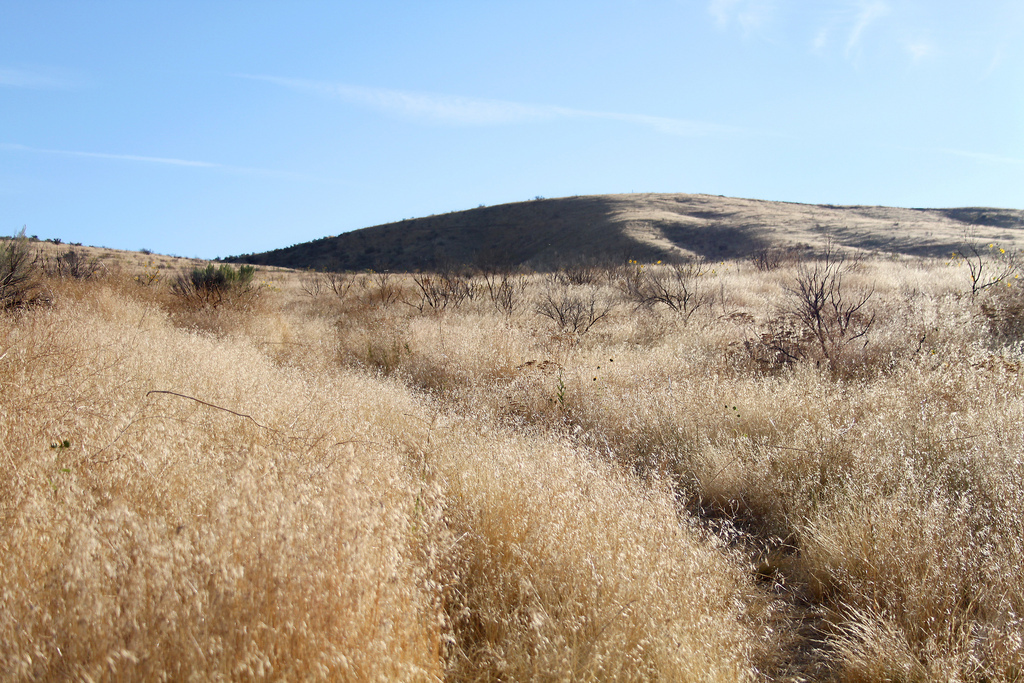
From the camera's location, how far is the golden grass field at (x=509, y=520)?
1695 millimetres

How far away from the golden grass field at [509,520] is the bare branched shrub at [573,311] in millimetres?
3435

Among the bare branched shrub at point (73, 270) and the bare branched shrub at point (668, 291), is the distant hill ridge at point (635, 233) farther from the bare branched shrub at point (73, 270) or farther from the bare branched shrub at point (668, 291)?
the bare branched shrub at point (73, 270)

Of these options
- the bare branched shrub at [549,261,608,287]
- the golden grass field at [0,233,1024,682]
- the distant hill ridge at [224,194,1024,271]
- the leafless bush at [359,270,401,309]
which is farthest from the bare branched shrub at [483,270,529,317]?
the distant hill ridge at [224,194,1024,271]

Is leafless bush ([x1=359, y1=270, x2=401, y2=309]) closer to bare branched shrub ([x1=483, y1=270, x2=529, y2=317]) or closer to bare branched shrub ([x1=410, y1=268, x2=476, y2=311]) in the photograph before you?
bare branched shrub ([x1=410, y1=268, x2=476, y2=311])

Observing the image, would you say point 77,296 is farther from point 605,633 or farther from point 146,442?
point 605,633

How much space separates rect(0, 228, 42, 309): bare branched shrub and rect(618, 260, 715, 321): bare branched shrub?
979cm

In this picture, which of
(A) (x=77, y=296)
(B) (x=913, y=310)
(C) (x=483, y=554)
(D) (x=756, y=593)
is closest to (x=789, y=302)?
(B) (x=913, y=310)

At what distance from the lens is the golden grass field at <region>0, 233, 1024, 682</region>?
5.56 ft

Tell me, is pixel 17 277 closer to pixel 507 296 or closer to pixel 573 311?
pixel 507 296

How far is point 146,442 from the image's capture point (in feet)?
9.68

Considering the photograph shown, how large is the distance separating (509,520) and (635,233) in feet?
116

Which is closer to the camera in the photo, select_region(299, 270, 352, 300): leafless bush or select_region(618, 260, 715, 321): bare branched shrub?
select_region(618, 260, 715, 321): bare branched shrub

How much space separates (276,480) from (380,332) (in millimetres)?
6736

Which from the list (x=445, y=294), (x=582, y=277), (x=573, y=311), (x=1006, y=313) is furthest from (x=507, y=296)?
(x=1006, y=313)
